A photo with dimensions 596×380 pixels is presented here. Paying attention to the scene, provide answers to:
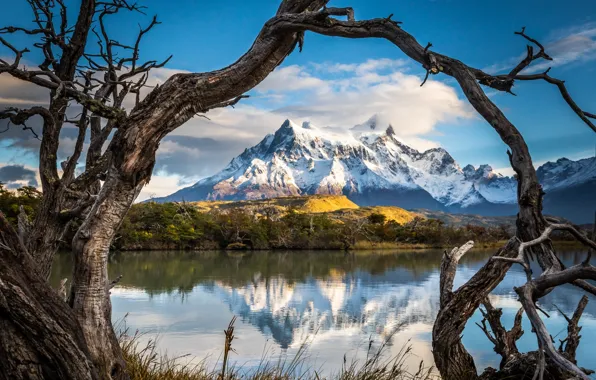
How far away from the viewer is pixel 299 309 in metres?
13.1

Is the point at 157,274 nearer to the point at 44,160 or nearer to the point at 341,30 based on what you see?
the point at 44,160

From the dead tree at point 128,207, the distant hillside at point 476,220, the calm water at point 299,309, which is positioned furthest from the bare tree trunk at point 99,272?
the distant hillside at point 476,220

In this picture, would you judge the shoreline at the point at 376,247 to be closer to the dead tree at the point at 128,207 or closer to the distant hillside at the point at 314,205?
the dead tree at the point at 128,207

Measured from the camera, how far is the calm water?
893cm

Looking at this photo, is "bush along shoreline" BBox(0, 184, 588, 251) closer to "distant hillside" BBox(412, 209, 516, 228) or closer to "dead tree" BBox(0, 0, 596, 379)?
"dead tree" BBox(0, 0, 596, 379)

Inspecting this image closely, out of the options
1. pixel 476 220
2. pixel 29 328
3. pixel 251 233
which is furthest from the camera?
pixel 476 220

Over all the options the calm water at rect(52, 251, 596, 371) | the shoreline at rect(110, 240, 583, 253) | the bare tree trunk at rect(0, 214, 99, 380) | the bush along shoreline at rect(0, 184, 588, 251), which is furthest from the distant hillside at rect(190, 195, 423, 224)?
the bare tree trunk at rect(0, 214, 99, 380)

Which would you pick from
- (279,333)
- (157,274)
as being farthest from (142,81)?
(157,274)

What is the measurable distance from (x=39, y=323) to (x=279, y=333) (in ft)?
27.2

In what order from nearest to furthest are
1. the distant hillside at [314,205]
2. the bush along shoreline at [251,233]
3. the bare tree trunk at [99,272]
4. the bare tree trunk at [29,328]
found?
1. the bare tree trunk at [29,328]
2. the bare tree trunk at [99,272]
3. the bush along shoreline at [251,233]
4. the distant hillside at [314,205]

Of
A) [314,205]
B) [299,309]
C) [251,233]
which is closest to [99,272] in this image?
[299,309]

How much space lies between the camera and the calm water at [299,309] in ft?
29.3

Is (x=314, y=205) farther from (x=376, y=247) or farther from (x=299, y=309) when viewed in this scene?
(x=299, y=309)

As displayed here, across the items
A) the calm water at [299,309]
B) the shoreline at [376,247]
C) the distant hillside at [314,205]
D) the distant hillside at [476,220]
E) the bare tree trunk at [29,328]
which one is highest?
the distant hillside at [314,205]
